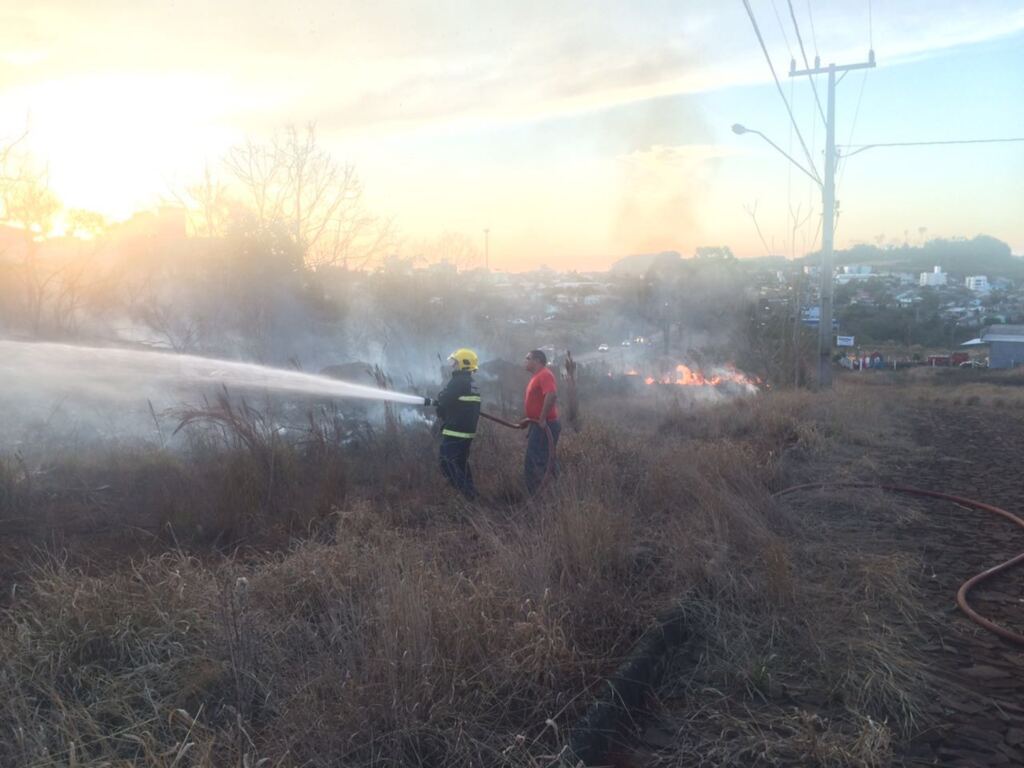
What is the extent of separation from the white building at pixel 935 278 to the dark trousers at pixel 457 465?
6262 cm

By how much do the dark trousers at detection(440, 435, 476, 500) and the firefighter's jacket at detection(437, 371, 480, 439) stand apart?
0.07m

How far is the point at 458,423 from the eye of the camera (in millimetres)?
7672

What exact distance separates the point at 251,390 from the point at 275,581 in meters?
7.78

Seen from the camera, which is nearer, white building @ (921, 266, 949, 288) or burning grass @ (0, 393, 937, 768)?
burning grass @ (0, 393, 937, 768)

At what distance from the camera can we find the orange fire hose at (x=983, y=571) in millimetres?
4500

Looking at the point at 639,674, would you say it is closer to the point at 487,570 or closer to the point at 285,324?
the point at 487,570

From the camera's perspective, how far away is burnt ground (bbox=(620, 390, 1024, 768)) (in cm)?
327

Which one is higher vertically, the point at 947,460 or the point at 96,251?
the point at 96,251

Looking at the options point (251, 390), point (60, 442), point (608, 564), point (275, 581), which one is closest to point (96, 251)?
point (251, 390)

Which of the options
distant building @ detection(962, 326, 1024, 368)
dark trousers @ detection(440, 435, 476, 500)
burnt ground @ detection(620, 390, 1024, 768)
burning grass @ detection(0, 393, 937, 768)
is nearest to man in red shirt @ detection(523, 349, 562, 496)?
dark trousers @ detection(440, 435, 476, 500)

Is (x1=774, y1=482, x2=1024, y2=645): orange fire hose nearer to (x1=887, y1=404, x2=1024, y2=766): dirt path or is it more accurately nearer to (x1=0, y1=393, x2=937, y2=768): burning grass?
(x1=887, y1=404, x2=1024, y2=766): dirt path

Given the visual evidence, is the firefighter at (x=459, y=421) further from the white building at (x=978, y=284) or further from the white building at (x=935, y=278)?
the white building at (x=935, y=278)

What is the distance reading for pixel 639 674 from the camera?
151 inches

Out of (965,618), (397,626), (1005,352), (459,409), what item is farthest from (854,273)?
(397,626)
